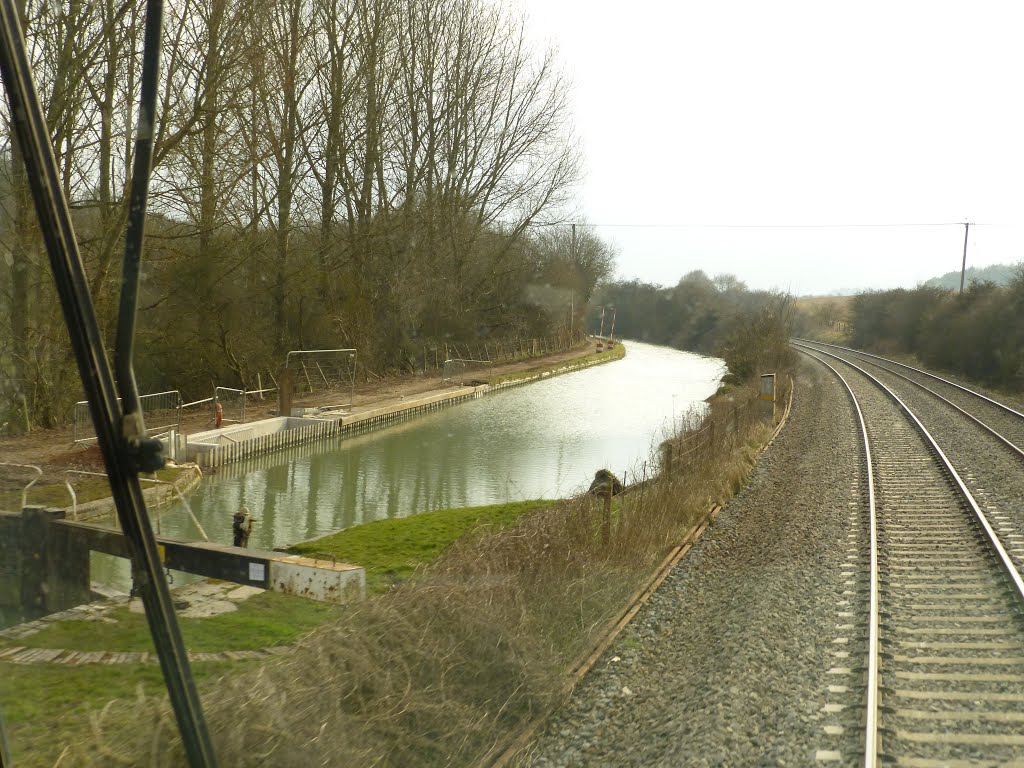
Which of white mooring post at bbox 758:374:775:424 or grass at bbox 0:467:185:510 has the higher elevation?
grass at bbox 0:467:185:510

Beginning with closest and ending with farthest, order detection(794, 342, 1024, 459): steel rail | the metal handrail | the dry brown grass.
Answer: the metal handrail
the dry brown grass
detection(794, 342, 1024, 459): steel rail

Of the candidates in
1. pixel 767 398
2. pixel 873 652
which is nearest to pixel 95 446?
pixel 873 652

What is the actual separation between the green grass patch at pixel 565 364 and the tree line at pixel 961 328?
58.0 feet

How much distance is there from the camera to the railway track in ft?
16.2

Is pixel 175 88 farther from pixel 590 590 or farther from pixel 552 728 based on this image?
pixel 552 728

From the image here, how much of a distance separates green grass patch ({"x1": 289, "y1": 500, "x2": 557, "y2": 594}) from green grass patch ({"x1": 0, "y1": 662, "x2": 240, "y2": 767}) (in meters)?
4.51

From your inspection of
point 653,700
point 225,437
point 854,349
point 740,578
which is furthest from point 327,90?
point 854,349

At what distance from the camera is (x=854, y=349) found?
5962cm

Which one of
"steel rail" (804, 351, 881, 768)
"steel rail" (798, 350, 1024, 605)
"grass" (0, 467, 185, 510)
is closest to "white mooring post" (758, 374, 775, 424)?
"steel rail" (798, 350, 1024, 605)

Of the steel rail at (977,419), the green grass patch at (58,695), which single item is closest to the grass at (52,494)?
the green grass patch at (58,695)

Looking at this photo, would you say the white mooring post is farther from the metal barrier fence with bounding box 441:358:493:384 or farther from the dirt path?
the metal barrier fence with bounding box 441:358:493:384

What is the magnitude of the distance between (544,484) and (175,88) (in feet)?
33.1

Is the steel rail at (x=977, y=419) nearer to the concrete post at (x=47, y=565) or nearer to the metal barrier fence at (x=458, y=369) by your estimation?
Answer: the concrete post at (x=47, y=565)

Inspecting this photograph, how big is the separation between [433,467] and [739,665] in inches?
584
